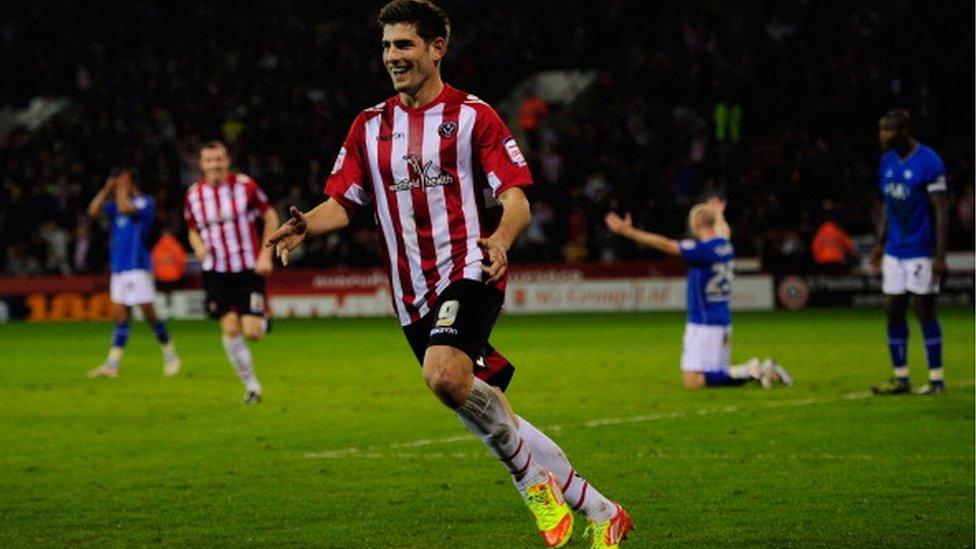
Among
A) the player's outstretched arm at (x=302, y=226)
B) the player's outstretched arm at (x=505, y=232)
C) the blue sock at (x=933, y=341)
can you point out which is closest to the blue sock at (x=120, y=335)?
the blue sock at (x=933, y=341)

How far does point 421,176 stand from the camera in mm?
7020

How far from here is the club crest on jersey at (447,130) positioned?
701cm

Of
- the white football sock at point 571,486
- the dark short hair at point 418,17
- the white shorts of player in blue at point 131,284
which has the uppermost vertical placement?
the dark short hair at point 418,17

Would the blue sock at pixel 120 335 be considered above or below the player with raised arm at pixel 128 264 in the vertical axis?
below

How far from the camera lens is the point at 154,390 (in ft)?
55.4

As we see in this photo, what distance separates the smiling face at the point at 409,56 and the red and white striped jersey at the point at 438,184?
0.14 metres

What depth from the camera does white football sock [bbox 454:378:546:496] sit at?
22.4 ft

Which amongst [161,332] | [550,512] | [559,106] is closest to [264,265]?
[161,332]

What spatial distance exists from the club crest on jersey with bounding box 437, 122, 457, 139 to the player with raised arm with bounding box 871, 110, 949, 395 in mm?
7975

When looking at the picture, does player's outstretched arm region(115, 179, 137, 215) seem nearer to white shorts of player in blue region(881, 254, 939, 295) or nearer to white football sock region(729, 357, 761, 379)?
white football sock region(729, 357, 761, 379)

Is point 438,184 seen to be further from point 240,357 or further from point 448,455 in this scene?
point 240,357

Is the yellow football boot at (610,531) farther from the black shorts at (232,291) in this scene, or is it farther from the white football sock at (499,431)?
the black shorts at (232,291)

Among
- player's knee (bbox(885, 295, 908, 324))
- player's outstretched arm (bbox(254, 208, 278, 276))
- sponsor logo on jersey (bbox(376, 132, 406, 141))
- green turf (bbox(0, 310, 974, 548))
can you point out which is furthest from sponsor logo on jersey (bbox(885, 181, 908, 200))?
sponsor logo on jersey (bbox(376, 132, 406, 141))

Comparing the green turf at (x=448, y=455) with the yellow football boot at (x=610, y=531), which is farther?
the green turf at (x=448, y=455)
